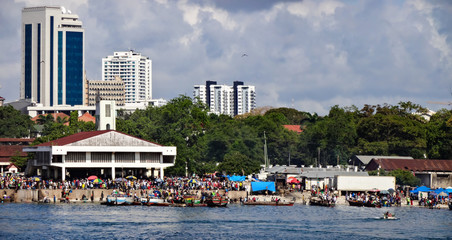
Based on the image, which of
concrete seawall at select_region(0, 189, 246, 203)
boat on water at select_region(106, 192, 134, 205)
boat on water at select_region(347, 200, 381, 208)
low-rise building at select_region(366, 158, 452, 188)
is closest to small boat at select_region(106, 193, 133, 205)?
boat on water at select_region(106, 192, 134, 205)

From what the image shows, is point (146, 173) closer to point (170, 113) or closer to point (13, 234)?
point (170, 113)

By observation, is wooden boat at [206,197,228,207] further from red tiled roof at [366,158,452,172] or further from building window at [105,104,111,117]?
Result: red tiled roof at [366,158,452,172]

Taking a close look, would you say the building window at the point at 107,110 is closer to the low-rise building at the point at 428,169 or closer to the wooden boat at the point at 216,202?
the wooden boat at the point at 216,202

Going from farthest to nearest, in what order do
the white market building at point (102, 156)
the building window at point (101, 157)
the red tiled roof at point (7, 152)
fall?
the red tiled roof at point (7, 152) < the building window at point (101, 157) < the white market building at point (102, 156)

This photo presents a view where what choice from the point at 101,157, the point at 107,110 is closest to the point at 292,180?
the point at 101,157

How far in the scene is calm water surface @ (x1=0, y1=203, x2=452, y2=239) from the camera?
2857 inches

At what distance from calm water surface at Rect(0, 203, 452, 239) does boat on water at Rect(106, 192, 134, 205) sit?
1885mm

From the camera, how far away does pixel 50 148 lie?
111m

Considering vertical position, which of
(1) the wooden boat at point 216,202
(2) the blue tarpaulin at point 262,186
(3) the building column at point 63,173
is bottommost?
(1) the wooden boat at point 216,202

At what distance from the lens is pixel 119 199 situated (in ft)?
316

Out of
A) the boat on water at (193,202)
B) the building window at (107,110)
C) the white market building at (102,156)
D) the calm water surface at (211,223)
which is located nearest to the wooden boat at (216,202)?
the boat on water at (193,202)

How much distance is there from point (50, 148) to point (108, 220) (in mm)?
33464

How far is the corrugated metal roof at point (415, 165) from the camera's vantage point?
130 metres

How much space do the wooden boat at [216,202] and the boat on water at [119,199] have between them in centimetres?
896
